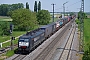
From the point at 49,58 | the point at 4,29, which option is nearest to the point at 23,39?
the point at 49,58

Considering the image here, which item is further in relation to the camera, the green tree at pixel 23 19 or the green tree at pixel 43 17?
the green tree at pixel 43 17

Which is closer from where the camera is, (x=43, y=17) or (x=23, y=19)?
(x=23, y=19)

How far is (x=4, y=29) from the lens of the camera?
6244cm

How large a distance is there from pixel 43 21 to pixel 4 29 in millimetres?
51121

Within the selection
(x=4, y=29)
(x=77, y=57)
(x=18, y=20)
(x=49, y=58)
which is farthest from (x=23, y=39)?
(x=18, y=20)

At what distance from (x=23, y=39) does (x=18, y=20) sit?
4549cm

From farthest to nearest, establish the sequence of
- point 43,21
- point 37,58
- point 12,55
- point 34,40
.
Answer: point 43,21, point 34,40, point 12,55, point 37,58

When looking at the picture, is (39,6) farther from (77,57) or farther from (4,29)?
(77,57)

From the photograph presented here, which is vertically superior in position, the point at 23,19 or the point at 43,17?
the point at 43,17

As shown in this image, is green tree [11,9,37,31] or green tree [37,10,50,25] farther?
green tree [37,10,50,25]

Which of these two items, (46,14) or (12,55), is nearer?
(12,55)

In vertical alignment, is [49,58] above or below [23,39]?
below

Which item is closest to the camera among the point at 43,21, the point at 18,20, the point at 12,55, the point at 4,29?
the point at 12,55

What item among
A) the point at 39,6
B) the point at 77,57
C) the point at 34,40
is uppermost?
the point at 39,6
